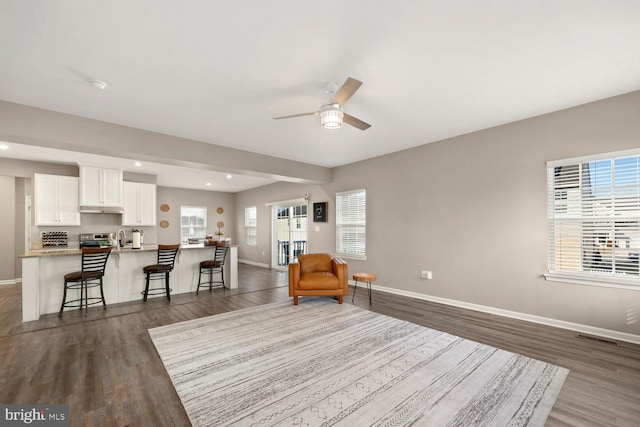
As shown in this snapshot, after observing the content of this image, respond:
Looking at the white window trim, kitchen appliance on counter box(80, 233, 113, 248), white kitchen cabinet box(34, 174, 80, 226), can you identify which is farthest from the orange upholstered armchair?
white kitchen cabinet box(34, 174, 80, 226)

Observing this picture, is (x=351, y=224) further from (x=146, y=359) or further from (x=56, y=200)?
(x=56, y=200)

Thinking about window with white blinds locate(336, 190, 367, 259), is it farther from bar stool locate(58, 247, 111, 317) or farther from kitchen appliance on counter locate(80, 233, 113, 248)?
kitchen appliance on counter locate(80, 233, 113, 248)

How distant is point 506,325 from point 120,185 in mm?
7856

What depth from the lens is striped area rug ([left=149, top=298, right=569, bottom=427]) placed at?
194cm

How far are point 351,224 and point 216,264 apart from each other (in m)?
2.99

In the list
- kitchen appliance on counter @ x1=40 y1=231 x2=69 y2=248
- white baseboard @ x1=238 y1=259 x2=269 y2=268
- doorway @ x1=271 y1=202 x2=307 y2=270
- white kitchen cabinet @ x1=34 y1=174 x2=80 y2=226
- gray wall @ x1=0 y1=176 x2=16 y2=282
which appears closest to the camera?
white kitchen cabinet @ x1=34 y1=174 x2=80 y2=226

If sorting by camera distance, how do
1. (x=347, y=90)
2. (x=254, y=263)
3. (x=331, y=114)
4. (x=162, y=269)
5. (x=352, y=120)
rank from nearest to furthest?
(x=347, y=90) → (x=331, y=114) → (x=352, y=120) → (x=162, y=269) → (x=254, y=263)

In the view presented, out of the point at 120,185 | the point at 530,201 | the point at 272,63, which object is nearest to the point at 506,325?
the point at 530,201

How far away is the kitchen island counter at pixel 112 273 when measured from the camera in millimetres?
3895

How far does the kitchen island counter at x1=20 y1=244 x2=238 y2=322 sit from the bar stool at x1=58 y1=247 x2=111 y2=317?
17 cm

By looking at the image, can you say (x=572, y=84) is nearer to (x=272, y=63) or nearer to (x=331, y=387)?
(x=272, y=63)

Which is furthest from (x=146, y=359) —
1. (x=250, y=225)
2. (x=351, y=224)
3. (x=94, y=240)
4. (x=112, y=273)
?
(x=250, y=225)

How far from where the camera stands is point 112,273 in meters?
4.73

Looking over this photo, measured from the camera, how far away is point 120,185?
21.0ft
